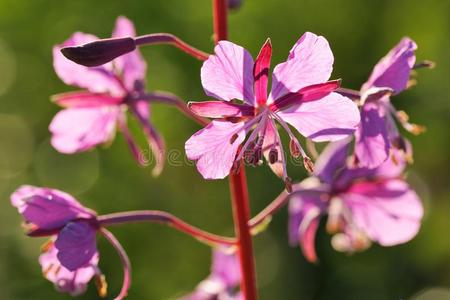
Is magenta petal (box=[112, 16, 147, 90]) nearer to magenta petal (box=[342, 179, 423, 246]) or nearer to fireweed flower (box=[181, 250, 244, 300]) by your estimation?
fireweed flower (box=[181, 250, 244, 300])

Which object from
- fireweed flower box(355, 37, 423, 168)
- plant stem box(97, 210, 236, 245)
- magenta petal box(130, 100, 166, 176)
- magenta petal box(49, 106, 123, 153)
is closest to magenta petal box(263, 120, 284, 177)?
fireweed flower box(355, 37, 423, 168)

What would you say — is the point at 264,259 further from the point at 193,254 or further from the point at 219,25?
the point at 219,25

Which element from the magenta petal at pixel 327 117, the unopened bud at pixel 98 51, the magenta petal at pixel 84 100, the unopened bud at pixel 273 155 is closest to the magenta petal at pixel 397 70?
the magenta petal at pixel 327 117

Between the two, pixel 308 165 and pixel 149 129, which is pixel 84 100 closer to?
pixel 149 129

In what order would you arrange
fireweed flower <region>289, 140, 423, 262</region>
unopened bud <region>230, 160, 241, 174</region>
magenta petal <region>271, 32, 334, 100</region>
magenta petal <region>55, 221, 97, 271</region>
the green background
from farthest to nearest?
1. the green background
2. fireweed flower <region>289, 140, 423, 262</region>
3. magenta petal <region>55, 221, 97, 271</region>
4. unopened bud <region>230, 160, 241, 174</region>
5. magenta petal <region>271, 32, 334, 100</region>

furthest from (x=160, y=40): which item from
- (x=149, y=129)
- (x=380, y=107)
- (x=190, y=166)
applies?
(x=190, y=166)

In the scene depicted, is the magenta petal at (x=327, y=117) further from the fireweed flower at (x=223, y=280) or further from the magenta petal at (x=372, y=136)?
the fireweed flower at (x=223, y=280)
